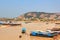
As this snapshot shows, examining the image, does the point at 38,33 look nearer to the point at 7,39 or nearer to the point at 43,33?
the point at 43,33

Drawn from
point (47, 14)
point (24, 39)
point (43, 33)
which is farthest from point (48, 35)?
point (47, 14)

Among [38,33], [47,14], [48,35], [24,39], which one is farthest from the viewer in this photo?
[47,14]

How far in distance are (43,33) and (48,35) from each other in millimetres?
650

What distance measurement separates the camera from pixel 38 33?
1175cm

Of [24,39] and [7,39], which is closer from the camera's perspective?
[24,39]

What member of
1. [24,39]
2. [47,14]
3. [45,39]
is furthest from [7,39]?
[47,14]

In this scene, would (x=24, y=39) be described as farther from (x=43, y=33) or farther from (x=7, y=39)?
(x=43, y=33)

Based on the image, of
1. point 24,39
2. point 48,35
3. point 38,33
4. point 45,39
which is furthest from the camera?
point 38,33

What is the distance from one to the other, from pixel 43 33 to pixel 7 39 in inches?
103

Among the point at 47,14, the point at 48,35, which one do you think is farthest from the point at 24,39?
the point at 47,14

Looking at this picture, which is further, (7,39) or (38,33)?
(38,33)

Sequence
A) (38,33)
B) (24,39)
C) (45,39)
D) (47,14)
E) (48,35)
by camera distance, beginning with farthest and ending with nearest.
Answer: (47,14) < (38,33) < (48,35) < (45,39) < (24,39)

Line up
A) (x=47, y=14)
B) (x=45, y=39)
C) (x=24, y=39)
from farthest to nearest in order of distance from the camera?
1. (x=47, y=14)
2. (x=45, y=39)
3. (x=24, y=39)

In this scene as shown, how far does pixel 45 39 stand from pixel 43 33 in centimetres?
170
